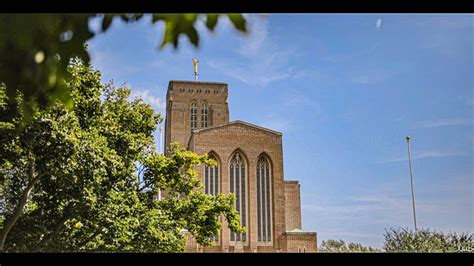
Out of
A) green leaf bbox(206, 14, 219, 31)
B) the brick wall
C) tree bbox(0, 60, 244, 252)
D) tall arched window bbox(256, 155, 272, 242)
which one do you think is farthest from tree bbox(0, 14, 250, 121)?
the brick wall

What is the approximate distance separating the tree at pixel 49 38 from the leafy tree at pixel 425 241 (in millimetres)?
12607

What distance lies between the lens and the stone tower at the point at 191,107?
3556cm

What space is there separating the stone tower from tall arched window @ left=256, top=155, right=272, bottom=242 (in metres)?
7.60

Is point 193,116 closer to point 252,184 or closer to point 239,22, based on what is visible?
point 252,184

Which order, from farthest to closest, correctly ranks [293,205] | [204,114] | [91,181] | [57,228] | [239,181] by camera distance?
[204,114], [293,205], [239,181], [57,228], [91,181]

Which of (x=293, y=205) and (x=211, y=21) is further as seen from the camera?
(x=293, y=205)

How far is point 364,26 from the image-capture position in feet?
34.1

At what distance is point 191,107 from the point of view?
1427 inches

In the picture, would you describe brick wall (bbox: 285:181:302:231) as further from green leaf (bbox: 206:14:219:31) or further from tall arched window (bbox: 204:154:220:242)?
green leaf (bbox: 206:14:219:31)

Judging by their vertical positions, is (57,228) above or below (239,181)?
below

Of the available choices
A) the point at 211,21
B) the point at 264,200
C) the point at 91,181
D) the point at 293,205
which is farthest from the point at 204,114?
the point at 211,21

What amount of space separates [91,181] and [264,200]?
1965 cm

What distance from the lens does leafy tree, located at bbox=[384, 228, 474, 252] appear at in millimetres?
13250
